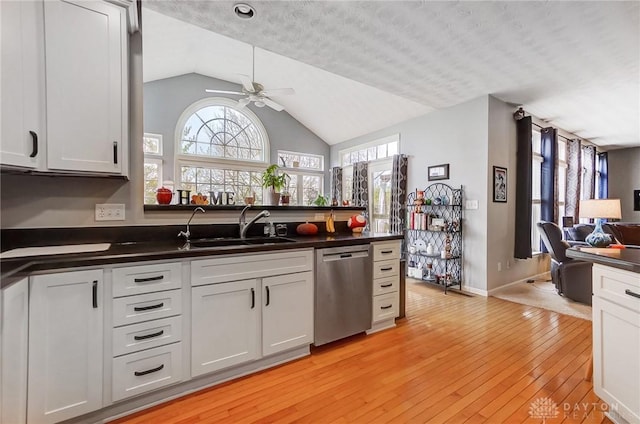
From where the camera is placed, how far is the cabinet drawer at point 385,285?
2.62 metres

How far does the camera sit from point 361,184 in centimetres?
631

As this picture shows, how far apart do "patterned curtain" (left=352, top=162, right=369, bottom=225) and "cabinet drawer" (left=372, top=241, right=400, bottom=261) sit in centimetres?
345

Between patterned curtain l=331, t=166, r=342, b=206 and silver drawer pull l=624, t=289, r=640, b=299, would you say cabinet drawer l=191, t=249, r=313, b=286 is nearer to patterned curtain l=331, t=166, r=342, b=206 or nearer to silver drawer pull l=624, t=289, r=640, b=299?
silver drawer pull l=624, t=289, r=640, b=299

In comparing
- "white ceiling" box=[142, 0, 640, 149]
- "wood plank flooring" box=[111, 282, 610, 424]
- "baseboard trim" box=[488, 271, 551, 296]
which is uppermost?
"white ceiling" box=[142, 0, 640, 149]

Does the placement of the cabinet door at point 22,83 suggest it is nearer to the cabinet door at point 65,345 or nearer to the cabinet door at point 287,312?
the cabinet door at point 65,345

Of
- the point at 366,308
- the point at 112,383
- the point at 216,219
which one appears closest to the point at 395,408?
the point at 366,308

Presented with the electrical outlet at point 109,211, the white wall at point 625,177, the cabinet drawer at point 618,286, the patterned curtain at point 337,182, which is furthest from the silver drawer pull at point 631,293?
the white wall at point 625,177

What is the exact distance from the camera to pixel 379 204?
6.12 m

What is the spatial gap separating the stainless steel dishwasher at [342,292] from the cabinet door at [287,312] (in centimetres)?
9

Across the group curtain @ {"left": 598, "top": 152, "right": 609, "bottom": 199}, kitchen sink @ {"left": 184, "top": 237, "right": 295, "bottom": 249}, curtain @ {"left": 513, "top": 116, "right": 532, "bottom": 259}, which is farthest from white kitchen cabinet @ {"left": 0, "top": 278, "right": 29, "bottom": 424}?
curtain @ {"left": 598, "top": 152, "right": 609, "bottom": 199}

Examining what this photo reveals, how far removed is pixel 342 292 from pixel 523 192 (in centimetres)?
364

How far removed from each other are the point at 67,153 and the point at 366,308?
2444mm

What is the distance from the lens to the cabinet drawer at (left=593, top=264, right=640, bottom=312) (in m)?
1.37

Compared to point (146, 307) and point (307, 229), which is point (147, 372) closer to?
point (146, 307)
